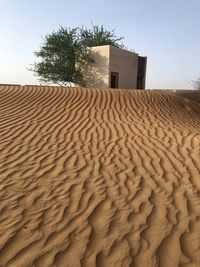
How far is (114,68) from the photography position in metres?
23.3

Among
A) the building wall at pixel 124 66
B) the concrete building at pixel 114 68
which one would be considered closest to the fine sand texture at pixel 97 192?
the concrete building at pixel 114 68

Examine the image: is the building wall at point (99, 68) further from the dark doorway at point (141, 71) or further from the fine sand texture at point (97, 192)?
the fine sand texture at point (97, 192)

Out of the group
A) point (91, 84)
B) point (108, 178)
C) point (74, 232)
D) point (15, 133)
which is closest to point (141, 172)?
point (108, 178)

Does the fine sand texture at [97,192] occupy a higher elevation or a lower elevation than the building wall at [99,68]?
lower

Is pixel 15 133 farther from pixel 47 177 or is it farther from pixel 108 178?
pixel 108 178

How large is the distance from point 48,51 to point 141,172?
84.3 feet

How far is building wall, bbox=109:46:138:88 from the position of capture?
75.7 ft

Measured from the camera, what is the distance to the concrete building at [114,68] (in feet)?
75.6

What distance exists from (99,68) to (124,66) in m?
1.97

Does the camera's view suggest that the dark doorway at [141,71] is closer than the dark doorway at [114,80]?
No

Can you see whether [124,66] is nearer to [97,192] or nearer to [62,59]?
[62,59]

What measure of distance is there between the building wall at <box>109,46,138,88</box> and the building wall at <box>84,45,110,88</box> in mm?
485

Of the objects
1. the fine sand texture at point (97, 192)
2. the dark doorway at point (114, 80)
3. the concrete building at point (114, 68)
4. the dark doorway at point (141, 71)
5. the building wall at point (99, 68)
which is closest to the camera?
the fine sand texture at point (97, 192)

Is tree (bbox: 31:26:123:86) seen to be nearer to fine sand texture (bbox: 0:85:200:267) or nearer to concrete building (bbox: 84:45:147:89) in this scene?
concrete building (bbox: 84:45:147:89)
